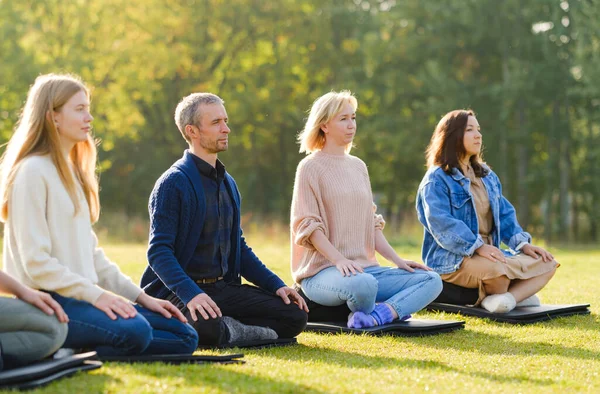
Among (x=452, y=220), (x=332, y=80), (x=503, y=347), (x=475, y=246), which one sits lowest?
(x=503, y=347)

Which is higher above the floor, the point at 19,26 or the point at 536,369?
the point at 19,26

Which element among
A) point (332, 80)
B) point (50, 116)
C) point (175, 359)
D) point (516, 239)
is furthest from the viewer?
point (332, 80)

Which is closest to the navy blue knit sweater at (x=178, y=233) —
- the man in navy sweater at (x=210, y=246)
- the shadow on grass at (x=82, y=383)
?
the man in navy sweater at (x=210, y=246)

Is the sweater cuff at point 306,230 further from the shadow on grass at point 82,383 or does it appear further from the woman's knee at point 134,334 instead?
the shadow on grass at point 82,383

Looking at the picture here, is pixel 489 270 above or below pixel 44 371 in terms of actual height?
above

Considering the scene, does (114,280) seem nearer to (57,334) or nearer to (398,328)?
(57,334)

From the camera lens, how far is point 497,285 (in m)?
8.51

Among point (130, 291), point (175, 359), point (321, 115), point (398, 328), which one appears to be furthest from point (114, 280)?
point (321, 115)

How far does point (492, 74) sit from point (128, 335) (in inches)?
1212

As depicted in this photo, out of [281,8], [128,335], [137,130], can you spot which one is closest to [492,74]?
[281,8]

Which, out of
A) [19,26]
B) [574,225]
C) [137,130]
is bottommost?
[574,225]

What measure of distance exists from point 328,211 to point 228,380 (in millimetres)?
3028

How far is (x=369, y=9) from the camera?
3766 cm

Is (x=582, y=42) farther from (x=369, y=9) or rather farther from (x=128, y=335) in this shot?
(x=128, y=335)
